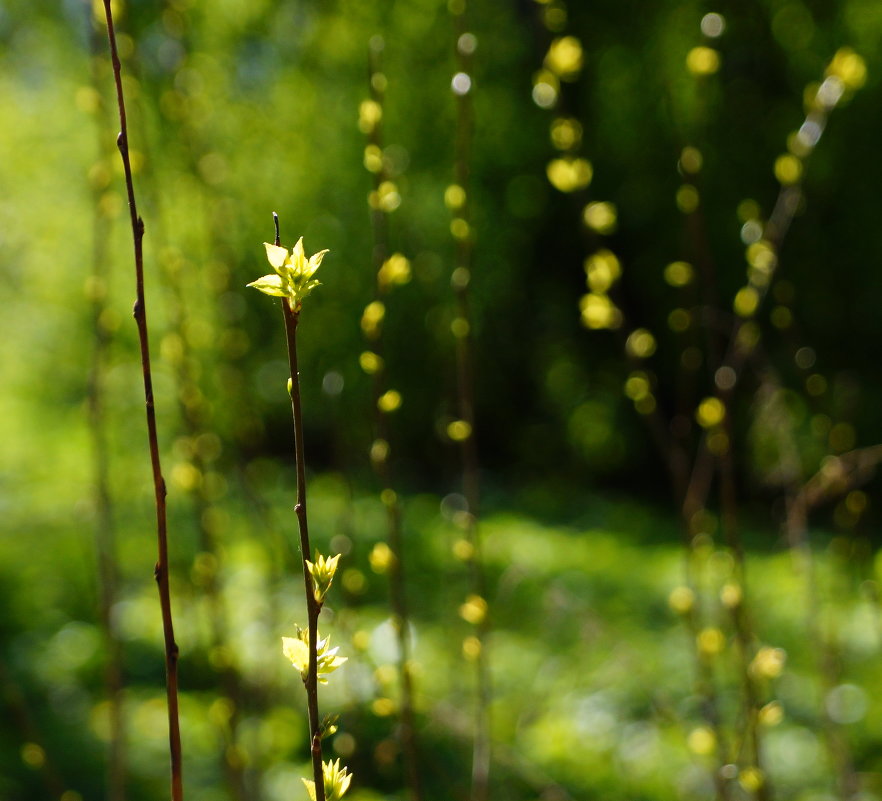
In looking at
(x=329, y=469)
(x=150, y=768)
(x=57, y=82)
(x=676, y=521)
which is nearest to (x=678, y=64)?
(x=676, y=521)

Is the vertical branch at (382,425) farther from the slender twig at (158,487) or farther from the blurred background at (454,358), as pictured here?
the blurred background at (454,358)

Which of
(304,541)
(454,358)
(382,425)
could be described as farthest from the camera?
(454,358)

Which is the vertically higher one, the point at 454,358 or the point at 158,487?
the point at 454,358

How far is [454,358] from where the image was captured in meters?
6.46

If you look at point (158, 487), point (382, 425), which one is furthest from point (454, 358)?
point (158, 487)

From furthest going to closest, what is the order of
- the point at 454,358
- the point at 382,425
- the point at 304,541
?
1. the point at 454,358
2. the point at 382,425
3. the point at 304,541

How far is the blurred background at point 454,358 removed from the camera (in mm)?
3756

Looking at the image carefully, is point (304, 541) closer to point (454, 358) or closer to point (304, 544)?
point (304, 544)

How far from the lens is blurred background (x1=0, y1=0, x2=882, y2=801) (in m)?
3.76

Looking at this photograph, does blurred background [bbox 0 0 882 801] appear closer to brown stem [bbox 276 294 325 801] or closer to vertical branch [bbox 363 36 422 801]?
vertical branch [bbox 363 36 422 801]

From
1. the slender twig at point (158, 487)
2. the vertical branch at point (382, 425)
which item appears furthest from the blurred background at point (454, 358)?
the slender twig at point (158, 487)

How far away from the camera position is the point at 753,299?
1479 mm

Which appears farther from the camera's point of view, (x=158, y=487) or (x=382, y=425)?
(x=382, y=425)

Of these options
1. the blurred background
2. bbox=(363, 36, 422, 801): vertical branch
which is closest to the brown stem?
bbox=(363, 36, 422, 801): vertical branch
